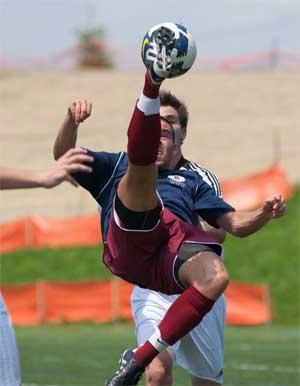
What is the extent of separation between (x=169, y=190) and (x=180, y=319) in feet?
2.81

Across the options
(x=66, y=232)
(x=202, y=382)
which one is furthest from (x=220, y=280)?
(x=66, y=232)

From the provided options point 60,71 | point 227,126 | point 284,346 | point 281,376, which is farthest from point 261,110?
point 281,376

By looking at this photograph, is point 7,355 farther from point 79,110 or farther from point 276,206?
point 276,206

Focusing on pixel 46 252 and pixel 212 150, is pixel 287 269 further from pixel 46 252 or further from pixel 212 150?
pixel 212 150

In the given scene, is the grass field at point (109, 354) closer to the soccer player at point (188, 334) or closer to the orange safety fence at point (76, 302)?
the orange safety fence at point (76, 302)

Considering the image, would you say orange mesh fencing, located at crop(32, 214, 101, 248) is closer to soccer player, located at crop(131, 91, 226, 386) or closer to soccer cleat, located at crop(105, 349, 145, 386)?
soccer player, located at crop(131, 91, 226, 386)

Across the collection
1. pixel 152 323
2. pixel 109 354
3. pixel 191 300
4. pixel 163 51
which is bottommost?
pixel 109 354

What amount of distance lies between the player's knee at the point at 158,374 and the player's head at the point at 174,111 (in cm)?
131

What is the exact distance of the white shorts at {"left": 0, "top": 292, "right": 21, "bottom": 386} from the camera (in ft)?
20.3

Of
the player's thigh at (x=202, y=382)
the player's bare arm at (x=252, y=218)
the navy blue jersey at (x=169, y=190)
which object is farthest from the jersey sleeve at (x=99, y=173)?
the player's thigh at (x=202, y=382)

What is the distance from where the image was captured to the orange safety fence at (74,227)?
24.0 m

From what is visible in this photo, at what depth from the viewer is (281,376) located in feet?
36.7

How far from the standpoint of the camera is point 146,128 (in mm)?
6273

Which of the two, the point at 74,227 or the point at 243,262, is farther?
the point at 74,227
